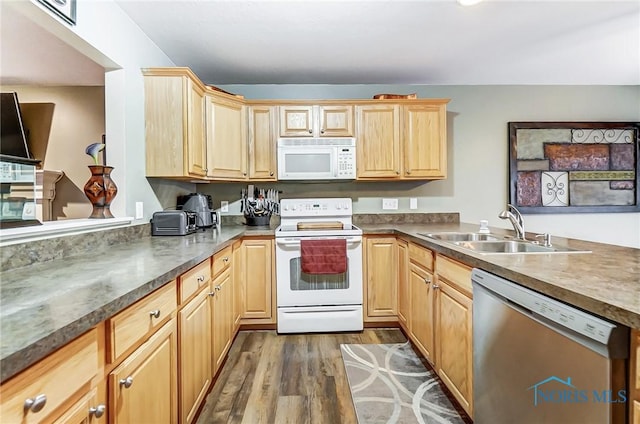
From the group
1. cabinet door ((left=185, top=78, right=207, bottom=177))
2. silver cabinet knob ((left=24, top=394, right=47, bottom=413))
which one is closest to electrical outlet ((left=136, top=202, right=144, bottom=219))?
cabinet door ((left=185, top=78, right=207, bottom=177))

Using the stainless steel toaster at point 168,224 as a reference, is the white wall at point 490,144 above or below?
above

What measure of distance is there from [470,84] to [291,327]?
2.95 metres

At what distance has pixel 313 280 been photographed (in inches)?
106

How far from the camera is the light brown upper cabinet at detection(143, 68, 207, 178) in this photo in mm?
2252

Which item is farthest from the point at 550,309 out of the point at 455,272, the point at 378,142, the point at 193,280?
the point at 378,142

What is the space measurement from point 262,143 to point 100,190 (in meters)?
1.44

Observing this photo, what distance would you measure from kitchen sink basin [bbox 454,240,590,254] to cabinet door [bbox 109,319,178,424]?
54.8 inches

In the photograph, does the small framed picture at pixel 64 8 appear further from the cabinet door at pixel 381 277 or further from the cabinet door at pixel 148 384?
the cabinet door at pixel 381 277

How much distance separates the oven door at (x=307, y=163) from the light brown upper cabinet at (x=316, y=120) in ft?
0.51

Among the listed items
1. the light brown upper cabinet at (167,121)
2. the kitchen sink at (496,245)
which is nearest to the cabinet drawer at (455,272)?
the kitchen sink at (496,245)

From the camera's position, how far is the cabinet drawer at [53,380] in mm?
562

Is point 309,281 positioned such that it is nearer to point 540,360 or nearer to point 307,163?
point 307,163

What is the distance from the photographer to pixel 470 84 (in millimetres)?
3340

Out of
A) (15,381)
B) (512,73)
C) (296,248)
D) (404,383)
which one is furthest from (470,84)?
(15,381)
